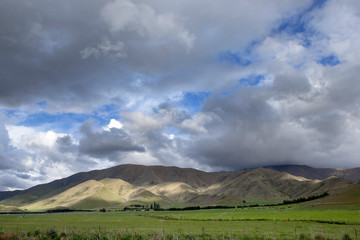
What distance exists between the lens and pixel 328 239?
3425cm

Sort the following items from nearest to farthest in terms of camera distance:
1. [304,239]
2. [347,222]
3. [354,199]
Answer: [304,239]
[347,222]
[354,199]

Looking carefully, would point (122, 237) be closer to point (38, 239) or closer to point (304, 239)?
point (38, 239)

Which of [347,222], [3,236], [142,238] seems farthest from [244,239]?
[347,222]

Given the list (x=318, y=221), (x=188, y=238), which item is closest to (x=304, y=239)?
(x=188, y=238)

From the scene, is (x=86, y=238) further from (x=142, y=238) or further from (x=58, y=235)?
(x=142, y=238)

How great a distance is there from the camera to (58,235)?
34.1 metres

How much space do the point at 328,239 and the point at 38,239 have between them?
34713mm

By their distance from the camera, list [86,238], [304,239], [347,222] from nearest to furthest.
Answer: [86,238]
[304,239]
[347,222]

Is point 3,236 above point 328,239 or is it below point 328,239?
above

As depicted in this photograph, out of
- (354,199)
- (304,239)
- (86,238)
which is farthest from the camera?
(354,199)

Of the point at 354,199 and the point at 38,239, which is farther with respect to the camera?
the point at 354,199

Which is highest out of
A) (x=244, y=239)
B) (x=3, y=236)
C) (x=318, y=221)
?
(x=3, y=236)

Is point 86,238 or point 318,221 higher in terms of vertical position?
point 86,238

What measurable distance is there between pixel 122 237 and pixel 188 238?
8.05m
